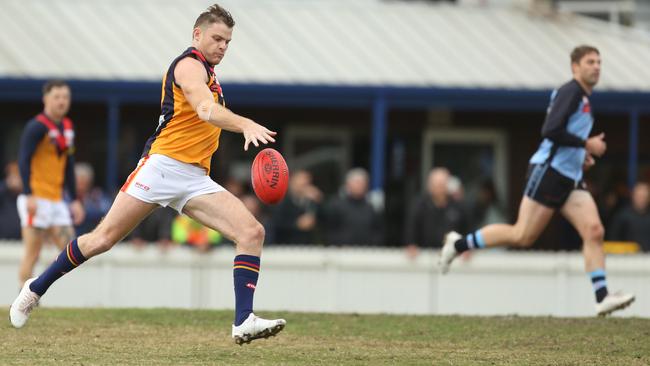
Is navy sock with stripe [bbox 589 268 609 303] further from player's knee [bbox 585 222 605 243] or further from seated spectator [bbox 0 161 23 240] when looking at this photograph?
seated spectator [bbox 0 161 23 240]

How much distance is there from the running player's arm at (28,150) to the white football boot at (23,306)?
3.06m

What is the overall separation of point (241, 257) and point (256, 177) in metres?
0.51

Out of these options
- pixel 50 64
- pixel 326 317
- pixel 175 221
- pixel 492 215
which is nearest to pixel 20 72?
pixel 50 64

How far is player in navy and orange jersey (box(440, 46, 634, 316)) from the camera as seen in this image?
435 inches

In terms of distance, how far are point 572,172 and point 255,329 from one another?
142 inches

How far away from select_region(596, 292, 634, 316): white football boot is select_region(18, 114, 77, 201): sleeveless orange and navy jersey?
16.2 ft

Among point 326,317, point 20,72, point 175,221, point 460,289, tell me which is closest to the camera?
point 326,317

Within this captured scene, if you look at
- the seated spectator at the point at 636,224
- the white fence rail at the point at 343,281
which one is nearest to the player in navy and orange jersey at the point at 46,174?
the white fence rail at the point at 343,281

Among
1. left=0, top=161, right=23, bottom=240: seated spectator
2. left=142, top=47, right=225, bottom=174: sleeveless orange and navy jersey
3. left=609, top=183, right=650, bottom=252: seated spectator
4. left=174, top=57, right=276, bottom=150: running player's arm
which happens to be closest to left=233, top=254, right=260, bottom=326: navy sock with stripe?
left=142, top=47, right=225, bottom=174: sleeveless orange and navy jersey

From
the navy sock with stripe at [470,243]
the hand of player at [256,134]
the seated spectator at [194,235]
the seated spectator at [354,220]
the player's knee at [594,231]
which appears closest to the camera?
the hand of player at [256,134]

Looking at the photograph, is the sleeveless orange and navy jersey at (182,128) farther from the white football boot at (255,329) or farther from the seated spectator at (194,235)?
the seated spectator at (194,235)

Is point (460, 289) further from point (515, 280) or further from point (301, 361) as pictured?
point (301, 361)

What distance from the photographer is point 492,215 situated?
66.7 ft

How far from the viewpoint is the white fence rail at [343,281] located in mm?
17016
